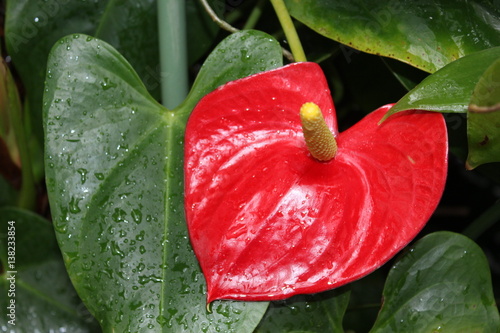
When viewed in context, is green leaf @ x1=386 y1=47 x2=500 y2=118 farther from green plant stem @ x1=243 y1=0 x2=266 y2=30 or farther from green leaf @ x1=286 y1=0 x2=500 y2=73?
green plant stem @ x1=243 y1=0 x2=266 y2=30

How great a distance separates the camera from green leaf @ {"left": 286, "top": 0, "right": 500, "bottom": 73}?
671 mm

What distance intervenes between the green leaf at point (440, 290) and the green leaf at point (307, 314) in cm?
5

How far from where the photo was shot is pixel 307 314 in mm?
653


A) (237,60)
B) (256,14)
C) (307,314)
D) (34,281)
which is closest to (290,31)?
(237,60)

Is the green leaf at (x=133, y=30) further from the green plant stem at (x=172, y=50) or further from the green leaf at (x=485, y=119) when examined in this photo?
the green leaf at (x=485, y=119)


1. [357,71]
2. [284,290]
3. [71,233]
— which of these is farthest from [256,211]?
[357,71]

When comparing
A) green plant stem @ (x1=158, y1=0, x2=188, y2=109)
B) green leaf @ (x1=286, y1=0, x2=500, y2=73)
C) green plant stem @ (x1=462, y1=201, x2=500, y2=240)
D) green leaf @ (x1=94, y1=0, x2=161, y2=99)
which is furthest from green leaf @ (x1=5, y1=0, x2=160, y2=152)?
green plant stem @ (x1=462, y1=201, x2=500, y2=240)

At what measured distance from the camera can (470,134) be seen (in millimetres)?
544

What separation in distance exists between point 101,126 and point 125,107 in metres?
0.04

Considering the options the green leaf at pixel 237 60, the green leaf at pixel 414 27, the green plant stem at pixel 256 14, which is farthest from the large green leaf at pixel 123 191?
the green plant stem at pixel 256 14

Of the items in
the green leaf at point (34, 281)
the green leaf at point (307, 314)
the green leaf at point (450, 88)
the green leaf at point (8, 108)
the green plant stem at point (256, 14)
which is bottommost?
the green leaf at point (34, 281)

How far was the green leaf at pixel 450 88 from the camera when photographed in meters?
0.54

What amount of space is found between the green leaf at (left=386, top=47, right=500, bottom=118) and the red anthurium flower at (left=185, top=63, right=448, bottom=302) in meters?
0.02

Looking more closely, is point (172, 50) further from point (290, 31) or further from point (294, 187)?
point (294, 187)
